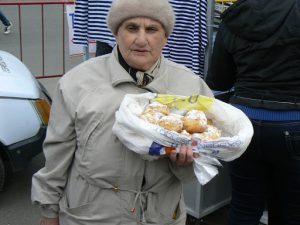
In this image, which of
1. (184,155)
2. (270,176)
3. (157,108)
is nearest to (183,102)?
(157,108)

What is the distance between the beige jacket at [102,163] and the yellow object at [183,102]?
4.0 inches

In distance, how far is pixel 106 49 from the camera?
12.2 ft

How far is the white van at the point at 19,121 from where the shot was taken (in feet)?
12.3

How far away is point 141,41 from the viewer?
6.07ft

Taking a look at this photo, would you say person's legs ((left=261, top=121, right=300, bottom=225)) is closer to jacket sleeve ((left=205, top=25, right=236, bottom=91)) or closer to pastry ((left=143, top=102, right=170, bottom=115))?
jacket sleeve ((left=205, top=25, right=236, bottom=91))

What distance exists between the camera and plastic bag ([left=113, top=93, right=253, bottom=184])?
170 cm

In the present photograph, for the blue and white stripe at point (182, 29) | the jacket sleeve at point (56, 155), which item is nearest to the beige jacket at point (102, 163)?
the jacket sleeve at point (56, 155)

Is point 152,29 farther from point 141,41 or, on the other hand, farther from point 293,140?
point 293,140

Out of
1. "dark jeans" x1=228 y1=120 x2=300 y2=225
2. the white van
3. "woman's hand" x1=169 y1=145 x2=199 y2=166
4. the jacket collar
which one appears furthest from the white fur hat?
the white van

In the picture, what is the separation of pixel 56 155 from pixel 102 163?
238 millimetres

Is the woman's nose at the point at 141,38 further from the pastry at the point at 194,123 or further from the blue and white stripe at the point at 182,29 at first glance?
the blue and white stripe at the point at 182,29

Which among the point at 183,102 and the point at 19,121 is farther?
the point at 19,121

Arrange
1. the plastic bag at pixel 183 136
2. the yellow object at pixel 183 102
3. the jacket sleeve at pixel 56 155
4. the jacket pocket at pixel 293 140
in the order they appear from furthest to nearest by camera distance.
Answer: the jacket pocket at pixel 293 140 < the jacket sleeve at pixel 56 155 < the yellow object at pixel 183 102 < the plastic bag at pixel 183 136

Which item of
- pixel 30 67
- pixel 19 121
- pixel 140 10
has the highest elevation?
pixel 140 10
